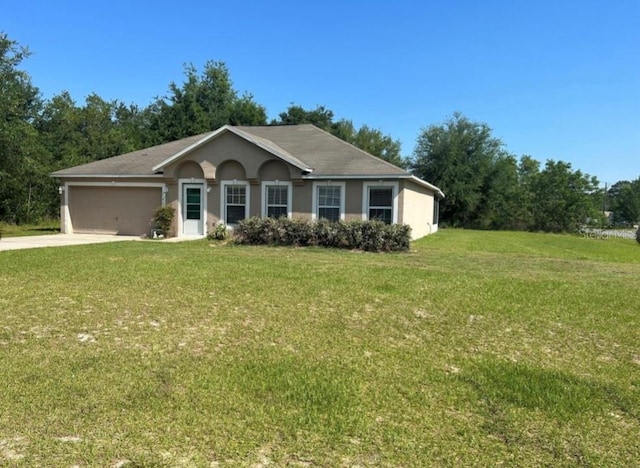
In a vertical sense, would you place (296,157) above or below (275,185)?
above

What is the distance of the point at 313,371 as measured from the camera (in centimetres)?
422

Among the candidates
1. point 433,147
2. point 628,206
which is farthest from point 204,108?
point 628,206

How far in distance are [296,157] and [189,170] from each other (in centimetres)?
412

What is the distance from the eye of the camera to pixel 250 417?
3326 mm

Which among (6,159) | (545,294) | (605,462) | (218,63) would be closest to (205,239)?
(6,159)

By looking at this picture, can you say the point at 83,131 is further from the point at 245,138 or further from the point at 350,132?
the point at 245,138

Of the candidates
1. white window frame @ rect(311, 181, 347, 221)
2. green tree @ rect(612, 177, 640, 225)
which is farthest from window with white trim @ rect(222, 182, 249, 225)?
green tree @ rect(612, 177, 640, 225)

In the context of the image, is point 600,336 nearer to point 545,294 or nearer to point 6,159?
point 545,294

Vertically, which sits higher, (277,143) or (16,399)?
(277,143)

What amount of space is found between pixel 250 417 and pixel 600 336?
4.35 m

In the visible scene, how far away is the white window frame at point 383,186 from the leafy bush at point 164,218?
736 cm

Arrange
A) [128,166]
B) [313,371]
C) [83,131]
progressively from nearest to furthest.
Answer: [313,371], [128,166], [83,131]

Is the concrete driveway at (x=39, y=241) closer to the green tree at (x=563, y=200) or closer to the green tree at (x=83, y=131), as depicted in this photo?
the green tree at (x=83, y=131)

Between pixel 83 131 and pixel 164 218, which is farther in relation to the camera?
pixel 83 131
